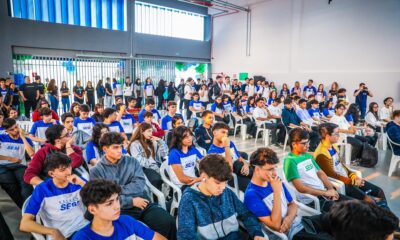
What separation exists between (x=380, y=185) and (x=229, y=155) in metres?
2.55

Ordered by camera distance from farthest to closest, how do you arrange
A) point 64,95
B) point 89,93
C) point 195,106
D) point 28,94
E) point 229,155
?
point 89,93 → point 64,95 → point 28,94 → point 195,106 → point 229,155

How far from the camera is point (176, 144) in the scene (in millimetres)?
2844

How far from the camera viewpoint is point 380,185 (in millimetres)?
3979

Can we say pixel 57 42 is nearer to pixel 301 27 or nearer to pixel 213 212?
pixel 301 27

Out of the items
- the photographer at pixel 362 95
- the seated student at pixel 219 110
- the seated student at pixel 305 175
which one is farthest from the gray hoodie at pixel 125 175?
the photographer at pixel 362 95

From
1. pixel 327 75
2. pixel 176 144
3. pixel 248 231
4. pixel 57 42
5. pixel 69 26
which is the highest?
pixel 69 26

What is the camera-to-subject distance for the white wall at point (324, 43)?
28.6ft

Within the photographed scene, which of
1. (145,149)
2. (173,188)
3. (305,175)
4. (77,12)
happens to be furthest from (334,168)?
(77,12)

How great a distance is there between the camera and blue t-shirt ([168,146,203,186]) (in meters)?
2.75

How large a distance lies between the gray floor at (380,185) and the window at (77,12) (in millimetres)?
8697

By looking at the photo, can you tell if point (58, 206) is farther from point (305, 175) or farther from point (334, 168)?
point (334, 168)

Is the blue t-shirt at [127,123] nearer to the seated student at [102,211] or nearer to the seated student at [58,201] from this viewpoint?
the seated student at [58,201]

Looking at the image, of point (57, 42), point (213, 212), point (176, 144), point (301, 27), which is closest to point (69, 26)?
point (57, 42)

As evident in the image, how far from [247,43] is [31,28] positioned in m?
8.94
